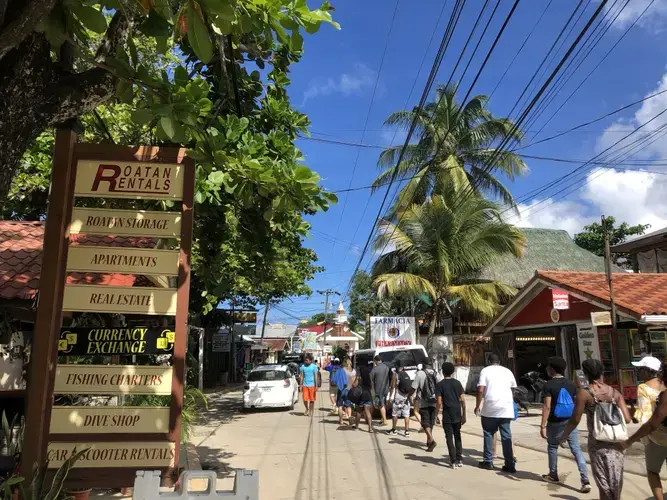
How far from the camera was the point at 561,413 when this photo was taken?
6.80 meters

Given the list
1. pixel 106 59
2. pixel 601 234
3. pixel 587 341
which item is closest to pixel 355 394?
pixel 587 341

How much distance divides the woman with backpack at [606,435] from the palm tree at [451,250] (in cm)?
1359

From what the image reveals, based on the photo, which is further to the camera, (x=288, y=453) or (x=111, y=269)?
(x=288, y=453)

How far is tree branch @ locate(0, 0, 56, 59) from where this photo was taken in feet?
10.1

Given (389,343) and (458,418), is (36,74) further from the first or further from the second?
(389,343)

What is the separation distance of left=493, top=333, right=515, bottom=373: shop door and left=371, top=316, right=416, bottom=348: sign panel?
9.95 ft

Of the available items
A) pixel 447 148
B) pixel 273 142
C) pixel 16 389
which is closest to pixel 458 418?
pixel 273 142

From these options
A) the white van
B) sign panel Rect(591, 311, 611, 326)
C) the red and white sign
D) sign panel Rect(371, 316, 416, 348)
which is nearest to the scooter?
the red and white sign

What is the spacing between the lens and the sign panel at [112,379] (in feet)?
14.5

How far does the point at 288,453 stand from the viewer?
934 cm

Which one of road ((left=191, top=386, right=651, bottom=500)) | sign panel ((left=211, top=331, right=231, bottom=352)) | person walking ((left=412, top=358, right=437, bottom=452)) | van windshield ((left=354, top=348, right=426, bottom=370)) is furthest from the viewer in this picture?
sign panel ((left=211, top=331, right=231, bottom=352))

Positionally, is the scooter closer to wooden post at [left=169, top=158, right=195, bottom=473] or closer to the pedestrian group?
the pedestrian group

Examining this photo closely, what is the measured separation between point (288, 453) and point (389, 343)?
10.2m

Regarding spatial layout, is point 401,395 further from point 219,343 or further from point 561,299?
point 219,343
